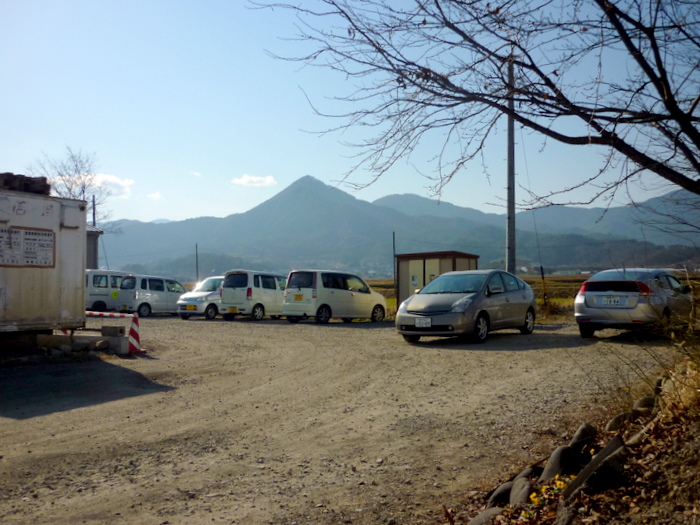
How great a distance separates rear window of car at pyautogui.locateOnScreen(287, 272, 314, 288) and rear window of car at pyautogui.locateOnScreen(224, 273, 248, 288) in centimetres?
239

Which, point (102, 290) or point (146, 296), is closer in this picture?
point (102, 290)

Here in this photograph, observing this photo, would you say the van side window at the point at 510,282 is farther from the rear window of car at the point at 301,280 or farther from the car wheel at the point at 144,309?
the car wheel at the point at 144,309

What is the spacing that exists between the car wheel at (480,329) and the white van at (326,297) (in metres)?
8.37

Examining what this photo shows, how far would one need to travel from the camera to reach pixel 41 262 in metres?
11.3

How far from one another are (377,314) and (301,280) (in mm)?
3146

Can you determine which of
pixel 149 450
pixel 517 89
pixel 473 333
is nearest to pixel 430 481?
pixel 149 450

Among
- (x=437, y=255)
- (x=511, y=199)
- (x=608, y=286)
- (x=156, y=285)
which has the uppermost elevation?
(x=511, y=199)

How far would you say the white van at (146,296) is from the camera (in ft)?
89.4

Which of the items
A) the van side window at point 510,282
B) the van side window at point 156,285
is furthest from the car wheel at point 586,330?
the van side window at point 156,285

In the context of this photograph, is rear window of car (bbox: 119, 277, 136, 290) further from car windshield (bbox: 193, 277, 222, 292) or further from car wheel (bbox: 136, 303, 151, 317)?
car windshield (bbox: 193, 277, 222, 292)

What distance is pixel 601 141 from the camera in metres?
4.33

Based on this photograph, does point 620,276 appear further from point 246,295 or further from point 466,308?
point 246,295

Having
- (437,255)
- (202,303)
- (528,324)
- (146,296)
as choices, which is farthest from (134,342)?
(146,296)

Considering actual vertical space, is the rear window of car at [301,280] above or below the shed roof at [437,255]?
below
